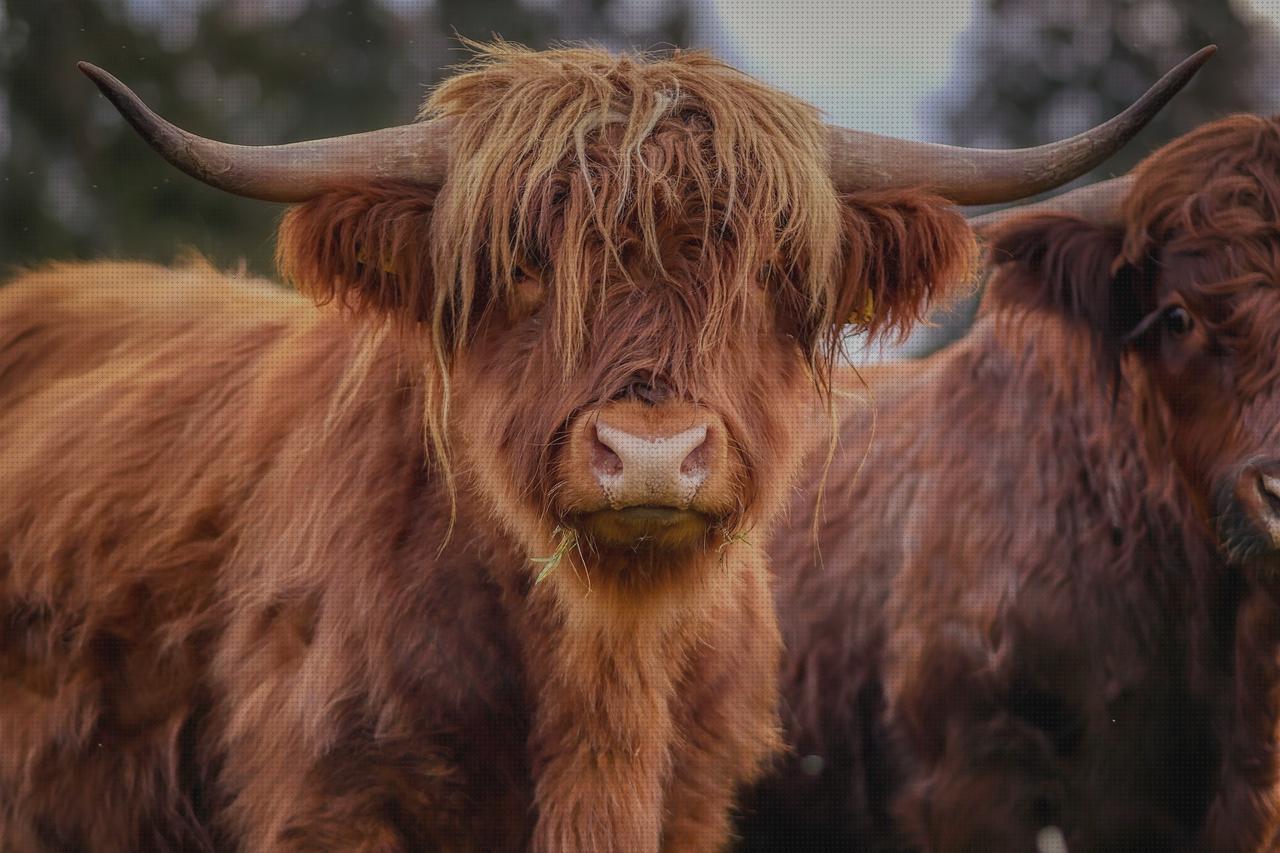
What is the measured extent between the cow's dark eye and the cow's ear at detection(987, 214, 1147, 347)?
5.3 inches

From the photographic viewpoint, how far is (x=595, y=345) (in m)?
2.54

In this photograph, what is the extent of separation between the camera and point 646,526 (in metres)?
2.43

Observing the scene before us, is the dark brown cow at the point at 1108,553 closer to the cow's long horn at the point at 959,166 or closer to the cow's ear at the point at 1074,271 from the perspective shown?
the cow's ear at the point at 1074,271

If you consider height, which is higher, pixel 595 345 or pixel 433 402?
pixel 595 345

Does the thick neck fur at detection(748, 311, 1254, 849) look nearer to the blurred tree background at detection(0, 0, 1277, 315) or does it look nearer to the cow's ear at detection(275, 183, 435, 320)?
the cow's ear at detection(275, 183, 435, 320)

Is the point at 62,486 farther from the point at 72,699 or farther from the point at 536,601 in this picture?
the point at 536,601

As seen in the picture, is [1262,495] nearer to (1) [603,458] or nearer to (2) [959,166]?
(2) [959,166]

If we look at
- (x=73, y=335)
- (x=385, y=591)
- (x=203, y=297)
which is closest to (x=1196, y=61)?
(x=385, y=591)

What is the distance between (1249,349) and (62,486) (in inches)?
103

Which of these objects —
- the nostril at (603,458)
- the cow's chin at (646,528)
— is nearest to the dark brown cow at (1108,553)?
the cow's chin at (646,528)

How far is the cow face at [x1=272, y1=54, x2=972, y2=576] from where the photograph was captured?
2.50 m

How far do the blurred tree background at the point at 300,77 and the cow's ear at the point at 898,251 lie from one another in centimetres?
780

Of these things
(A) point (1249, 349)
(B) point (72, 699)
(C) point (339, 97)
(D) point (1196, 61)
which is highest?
(C) point (339, 97)

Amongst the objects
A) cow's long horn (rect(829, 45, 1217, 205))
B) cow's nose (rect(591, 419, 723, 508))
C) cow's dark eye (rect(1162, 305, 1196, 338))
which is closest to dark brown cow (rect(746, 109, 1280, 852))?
cow's dark eye (rect(1162, 305, 1196, 338))
